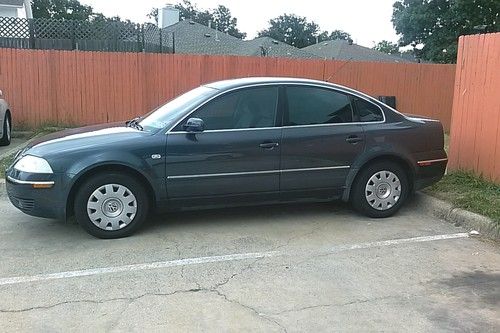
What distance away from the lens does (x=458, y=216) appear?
5.62 m

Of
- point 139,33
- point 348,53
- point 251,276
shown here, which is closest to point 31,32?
point 139,33

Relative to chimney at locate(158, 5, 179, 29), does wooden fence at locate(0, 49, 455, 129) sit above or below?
below

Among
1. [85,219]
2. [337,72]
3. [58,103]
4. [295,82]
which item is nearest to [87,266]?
[85,219]

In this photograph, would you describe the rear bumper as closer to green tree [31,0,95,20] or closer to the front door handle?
the front door handle

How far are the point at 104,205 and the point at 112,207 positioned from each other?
0.08 meters

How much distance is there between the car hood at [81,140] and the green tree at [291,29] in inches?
2759

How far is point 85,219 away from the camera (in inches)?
193

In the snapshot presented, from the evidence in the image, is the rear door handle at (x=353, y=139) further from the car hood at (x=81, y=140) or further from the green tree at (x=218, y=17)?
the green tree at (x=218, y=17)

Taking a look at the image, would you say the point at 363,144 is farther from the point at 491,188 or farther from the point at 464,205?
the point at 491,188

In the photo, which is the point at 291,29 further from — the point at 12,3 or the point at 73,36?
the point at 73,36

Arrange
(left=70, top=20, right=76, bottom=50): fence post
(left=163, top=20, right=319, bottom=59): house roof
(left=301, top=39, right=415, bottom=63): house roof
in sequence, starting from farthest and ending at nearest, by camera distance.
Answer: (left=301, top=39, right=415, bottom=63): house roof < (left=163, top=20, right=319, bottom=59): house roof < (left=70, top=20, right=76, bottom=50): fence post

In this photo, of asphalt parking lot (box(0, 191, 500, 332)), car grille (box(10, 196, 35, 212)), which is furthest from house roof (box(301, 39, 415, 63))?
car grille (box(10, 196, 35, 212))

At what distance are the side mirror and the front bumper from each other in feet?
4.22

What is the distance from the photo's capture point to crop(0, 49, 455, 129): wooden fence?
1144cm
